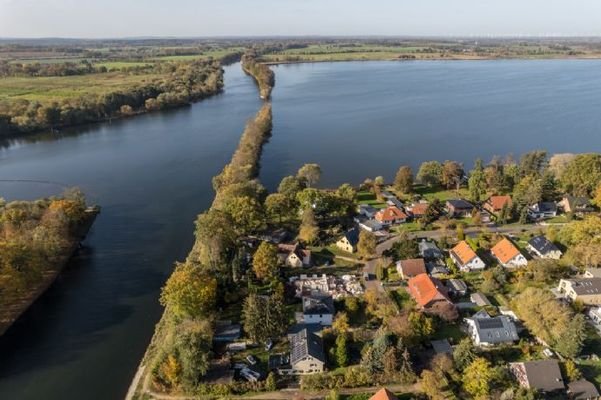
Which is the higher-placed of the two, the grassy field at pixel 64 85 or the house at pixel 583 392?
the grassy field at pixel 64 85

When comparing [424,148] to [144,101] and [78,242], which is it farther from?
[144,101]

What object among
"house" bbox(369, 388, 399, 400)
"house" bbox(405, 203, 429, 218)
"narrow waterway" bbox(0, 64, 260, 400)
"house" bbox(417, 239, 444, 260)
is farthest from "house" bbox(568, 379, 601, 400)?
"narrow waterway" bbox(0, 64, 260, 400)

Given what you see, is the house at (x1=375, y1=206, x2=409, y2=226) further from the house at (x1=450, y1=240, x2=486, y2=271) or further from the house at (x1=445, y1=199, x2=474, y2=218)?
the house at (x1=450, y1=240, x2=486, y2=271)

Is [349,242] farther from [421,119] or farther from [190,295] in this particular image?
[421,119]

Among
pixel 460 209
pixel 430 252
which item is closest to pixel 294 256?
pixel 430 252

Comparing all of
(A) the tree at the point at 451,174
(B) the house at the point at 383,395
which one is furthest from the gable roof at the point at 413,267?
(A) the tree at the point at 451,174

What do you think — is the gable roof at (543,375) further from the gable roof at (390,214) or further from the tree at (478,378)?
the gable roof at (390,214)
